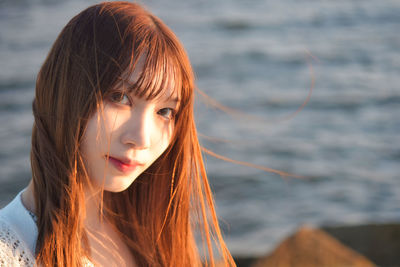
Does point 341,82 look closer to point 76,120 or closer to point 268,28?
point 268,28

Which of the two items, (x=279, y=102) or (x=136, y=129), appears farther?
(x=279, y=102)

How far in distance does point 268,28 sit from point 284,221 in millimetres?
6224

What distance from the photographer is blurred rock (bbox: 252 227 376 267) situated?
4.18 metres

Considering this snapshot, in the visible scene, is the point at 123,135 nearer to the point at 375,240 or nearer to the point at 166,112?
the point at 166,112

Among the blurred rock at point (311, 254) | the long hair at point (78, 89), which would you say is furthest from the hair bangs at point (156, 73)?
the blurred rock at point (311, 254)

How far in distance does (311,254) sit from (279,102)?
4.38 metres

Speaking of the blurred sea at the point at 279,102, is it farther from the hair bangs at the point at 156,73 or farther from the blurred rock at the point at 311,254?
the hair bangs at the point at 156,73

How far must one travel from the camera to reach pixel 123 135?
1602mm

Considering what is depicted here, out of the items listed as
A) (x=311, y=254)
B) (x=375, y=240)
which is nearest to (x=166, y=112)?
(x=311, y=254)

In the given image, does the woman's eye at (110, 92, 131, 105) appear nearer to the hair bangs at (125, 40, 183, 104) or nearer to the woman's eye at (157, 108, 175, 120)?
the hair bangs at (125, 40, 183, 104)

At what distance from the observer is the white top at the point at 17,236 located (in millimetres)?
1526

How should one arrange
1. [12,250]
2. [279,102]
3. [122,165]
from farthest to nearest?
[279,102] < [122,165] < [12,250]

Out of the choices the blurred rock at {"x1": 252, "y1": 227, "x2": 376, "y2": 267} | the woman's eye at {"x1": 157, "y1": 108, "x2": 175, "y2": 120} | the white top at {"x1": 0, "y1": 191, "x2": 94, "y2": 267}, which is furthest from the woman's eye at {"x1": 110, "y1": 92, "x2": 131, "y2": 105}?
the blurred rock at {"x1": 252, "y1": 227, "x2": 376, "y2": 267}

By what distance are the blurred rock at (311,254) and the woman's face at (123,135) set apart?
2765 mm
